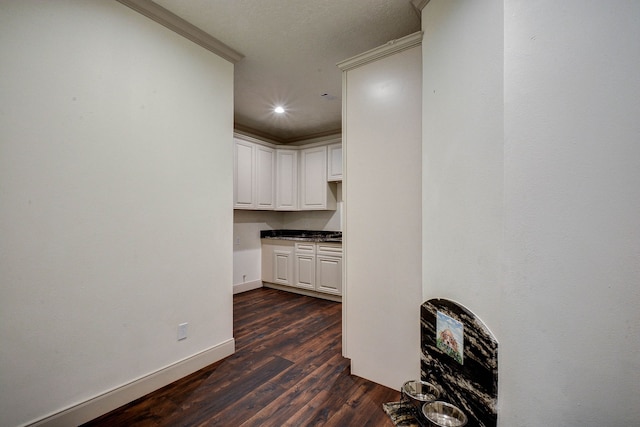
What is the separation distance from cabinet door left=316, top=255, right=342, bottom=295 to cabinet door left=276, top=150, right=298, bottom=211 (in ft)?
3.94

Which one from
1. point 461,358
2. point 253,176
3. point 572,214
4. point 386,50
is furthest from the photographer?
point 253,176

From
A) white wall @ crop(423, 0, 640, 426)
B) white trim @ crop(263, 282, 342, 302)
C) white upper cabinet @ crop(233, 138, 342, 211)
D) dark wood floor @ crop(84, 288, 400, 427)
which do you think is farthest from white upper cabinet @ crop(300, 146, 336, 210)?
white wall @ crop(423, 0, 640, 426)

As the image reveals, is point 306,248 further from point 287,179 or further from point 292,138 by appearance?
point 292,138

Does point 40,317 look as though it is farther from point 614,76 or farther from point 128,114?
point 614,76

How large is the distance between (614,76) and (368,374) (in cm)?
214

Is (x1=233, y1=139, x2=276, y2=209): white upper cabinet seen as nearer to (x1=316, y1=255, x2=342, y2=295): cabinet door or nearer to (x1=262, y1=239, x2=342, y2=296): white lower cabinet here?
(x1=262, y1=239, x2=342, y2=296): white lower cabinet

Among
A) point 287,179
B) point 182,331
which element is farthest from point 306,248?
point 182,331

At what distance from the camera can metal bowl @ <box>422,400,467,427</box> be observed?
123 cm

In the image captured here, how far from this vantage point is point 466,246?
1.29m

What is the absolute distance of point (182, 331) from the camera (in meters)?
2.12

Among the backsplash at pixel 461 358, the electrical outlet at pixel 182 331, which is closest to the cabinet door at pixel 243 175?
the electrical outlet at pixel 182 331

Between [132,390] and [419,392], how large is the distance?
1.85 meters

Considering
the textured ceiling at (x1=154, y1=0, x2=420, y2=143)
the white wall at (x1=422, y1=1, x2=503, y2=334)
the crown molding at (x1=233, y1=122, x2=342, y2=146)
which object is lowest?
the white wall at (x1=422, y1=1, x2=503, y2=334)

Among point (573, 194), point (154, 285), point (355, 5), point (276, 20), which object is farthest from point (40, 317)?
point (355, 5)
